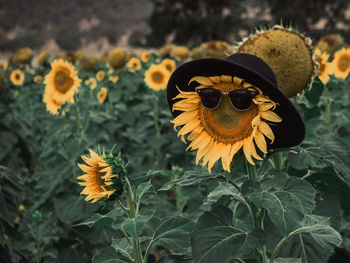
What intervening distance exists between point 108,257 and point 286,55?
101cm

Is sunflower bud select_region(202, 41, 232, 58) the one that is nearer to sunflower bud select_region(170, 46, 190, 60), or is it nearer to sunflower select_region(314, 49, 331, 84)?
sunflower bud select_region(170, 46, 190, 60)

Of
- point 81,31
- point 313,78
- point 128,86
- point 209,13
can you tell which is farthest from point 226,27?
point 81,31

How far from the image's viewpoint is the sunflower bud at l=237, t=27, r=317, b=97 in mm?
1582

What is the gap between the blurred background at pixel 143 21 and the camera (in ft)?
60.1

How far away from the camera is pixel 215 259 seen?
125 cm

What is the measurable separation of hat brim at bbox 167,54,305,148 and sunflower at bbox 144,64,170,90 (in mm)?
2627

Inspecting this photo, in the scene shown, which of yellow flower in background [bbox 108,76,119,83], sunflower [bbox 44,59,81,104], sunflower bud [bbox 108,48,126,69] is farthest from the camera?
sunflower bud [bbox 108,48,126,69]

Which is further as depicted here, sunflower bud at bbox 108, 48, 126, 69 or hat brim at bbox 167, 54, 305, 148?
sunflower bud at bbox 108, 48, 126, 69

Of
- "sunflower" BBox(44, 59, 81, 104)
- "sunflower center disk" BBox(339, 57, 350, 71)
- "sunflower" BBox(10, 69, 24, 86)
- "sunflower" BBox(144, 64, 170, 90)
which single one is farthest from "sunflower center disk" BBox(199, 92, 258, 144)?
"sunflower" BBox(10, 69, 24, 86)

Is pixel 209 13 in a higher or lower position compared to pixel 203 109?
higher

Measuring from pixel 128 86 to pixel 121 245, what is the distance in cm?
330

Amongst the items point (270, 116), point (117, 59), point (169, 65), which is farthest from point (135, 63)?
point (270, 116)

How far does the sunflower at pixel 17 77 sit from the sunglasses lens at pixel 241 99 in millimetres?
5372

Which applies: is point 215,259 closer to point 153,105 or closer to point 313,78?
point 313,78
